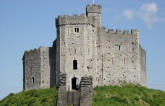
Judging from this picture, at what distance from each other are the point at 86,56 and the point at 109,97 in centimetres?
491

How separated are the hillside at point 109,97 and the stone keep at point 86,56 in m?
1.75

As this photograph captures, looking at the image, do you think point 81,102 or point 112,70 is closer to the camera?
point 81,102

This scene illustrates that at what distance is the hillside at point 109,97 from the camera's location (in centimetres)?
5322

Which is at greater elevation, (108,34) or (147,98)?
(108,34)

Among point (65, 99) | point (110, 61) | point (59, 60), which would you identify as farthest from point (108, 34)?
point (65, 99)

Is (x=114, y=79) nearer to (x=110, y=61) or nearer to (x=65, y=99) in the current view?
(x=110, y=61)

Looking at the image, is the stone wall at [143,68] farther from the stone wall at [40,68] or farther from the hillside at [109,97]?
the stone wall at [40,68]

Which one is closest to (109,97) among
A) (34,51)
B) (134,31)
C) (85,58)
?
(85,58)

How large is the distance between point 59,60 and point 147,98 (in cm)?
983

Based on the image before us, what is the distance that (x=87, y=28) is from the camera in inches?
2245

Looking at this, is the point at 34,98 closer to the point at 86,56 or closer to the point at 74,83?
the point at 74,83

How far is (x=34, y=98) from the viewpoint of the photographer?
5553 cm

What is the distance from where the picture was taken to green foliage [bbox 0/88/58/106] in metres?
53.4

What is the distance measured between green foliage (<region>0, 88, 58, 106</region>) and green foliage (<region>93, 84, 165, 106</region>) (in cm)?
418
